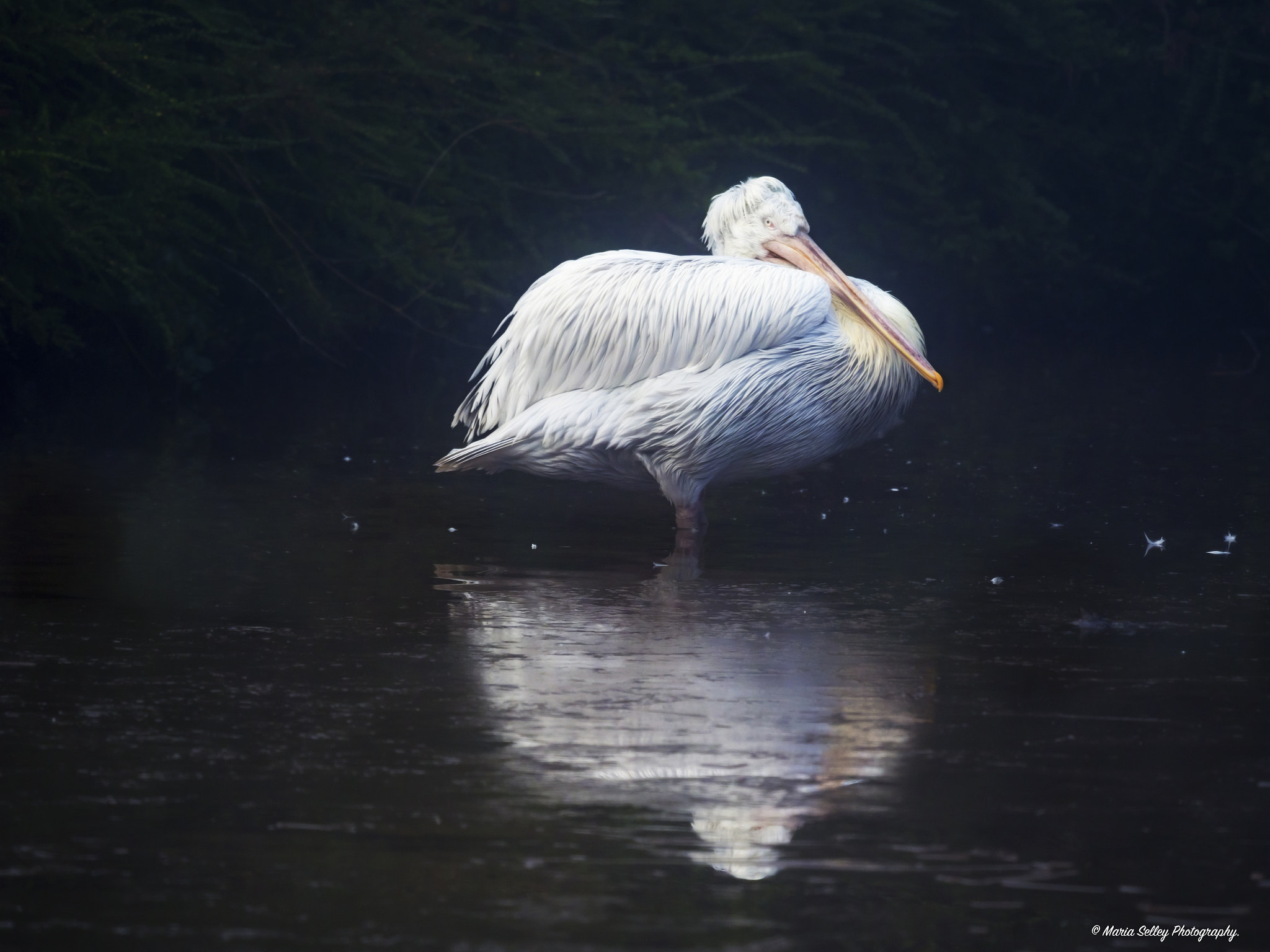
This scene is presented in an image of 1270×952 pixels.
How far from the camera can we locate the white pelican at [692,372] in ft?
18.0

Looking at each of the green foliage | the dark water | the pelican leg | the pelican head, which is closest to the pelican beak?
the pelican head

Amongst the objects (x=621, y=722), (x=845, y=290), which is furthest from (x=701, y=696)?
(x=845, y=290)

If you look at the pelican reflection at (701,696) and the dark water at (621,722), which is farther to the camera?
the pelican reflection at (701,696)

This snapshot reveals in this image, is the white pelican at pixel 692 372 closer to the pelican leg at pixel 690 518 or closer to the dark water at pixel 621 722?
the pelican leg at pixel 690 518

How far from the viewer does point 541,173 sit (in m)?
11.9

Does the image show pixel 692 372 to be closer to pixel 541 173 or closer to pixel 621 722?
pixel 621 722

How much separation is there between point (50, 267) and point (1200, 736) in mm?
7420

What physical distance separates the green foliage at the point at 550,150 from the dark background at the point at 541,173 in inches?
1.0

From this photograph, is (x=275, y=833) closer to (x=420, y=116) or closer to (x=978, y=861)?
(x=978, y=861)

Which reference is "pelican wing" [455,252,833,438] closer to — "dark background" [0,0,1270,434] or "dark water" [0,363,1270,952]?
"dark water" [0,363,1270,952]

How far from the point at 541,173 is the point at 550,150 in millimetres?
873

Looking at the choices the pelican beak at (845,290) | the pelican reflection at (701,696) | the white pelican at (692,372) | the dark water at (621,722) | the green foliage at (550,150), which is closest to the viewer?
the dark water at (621,722)

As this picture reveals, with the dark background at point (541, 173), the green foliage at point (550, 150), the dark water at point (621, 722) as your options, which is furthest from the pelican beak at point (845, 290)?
the green foliage at point (550, 150)

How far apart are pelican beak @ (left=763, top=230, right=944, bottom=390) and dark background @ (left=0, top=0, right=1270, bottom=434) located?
11.3 ft
